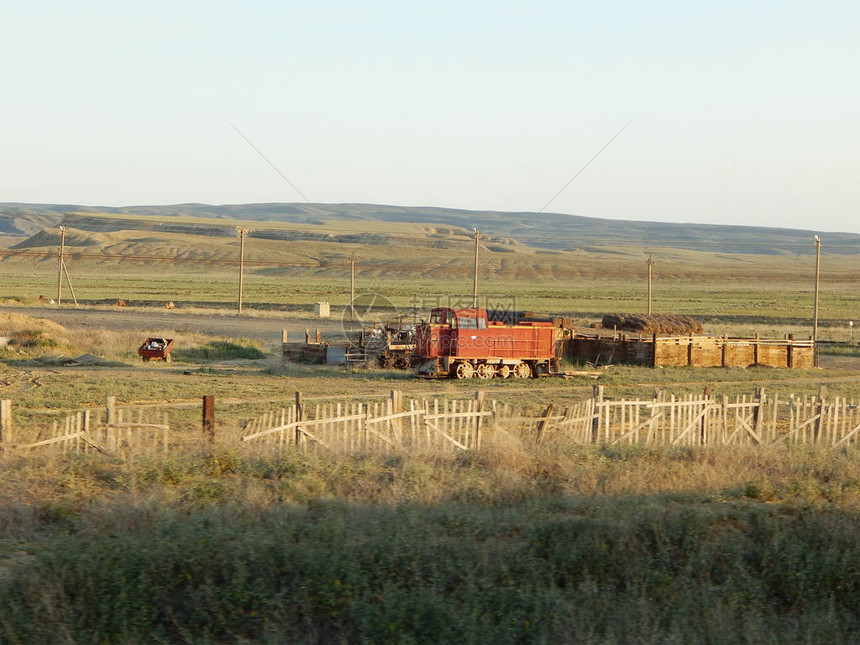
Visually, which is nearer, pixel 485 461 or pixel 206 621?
pixel 206 621

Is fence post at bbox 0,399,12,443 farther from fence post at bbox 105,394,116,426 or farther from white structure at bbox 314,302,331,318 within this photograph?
white structure at bbox 314,302,331,318

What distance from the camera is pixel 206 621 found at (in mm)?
6992

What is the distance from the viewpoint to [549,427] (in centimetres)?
1474

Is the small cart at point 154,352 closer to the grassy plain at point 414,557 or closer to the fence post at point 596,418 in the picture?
the fence post at point 596,418

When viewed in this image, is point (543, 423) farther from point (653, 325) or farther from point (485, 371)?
point (653, 325)

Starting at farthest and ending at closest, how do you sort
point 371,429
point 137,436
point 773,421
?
point 773,421, point 371,429, point 137,436

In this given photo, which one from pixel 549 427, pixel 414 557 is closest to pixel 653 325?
pixel 549 427

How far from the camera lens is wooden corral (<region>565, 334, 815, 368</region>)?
3553 cm

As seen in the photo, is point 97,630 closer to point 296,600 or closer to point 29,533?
point 296,600

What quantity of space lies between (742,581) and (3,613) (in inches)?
229

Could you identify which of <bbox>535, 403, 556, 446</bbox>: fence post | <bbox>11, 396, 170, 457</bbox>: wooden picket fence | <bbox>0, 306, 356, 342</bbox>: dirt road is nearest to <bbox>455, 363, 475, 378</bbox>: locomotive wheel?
<bbox>0, 306, 356, 342</bbox>: dirt road

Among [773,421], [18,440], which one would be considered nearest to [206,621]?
[18,440]

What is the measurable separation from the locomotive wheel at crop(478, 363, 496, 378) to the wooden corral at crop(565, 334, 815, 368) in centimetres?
694

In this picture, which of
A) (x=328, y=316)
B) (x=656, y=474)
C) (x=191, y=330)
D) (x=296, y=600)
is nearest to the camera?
(x=296, y=600)
